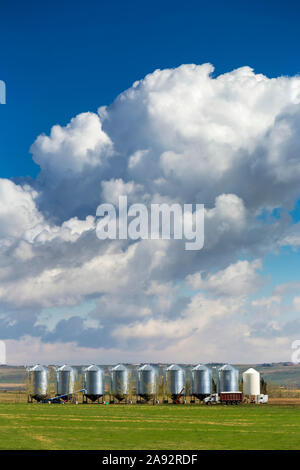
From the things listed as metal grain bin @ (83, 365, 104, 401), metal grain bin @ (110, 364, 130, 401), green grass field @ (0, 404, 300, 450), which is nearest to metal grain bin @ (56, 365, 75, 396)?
metal grain bin @ (83, 365, 104, 401)

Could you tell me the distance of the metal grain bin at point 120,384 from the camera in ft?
420

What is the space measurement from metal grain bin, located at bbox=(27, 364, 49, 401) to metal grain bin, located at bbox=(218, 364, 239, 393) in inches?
1524

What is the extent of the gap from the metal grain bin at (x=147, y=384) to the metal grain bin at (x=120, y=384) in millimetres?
3173

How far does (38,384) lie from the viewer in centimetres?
13250

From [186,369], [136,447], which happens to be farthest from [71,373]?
[136,447]

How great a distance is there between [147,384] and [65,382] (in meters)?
19.2

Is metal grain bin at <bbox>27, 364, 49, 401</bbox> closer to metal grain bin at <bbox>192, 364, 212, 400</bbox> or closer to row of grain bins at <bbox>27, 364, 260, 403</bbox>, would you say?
row of grain bins at <bbox>27, 364, 260, 403</bbox>

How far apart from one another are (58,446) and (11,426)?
18.9m

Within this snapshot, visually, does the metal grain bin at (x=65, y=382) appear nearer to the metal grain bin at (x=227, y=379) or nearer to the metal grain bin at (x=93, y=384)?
the metal grain bin at (x=93, y=384)

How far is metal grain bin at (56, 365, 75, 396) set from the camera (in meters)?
132

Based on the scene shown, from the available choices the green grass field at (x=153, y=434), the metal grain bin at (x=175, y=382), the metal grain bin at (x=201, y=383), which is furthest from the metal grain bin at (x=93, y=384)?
the green grass field at (x=153, y=434)

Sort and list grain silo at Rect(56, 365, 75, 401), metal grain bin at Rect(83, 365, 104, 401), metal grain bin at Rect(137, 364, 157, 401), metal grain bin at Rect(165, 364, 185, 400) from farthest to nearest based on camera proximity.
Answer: grain silo at Rect(56, 365, 75, 401), metal grain bin at Rect(83, 365, 104, 401), metal grain bin at Rect(137, 364, 157, 401), metal grain bin at Rect(165, 364, 185, 400)

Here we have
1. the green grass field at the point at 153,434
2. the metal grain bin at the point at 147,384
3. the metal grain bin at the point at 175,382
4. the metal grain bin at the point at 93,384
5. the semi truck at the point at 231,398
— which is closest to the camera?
the green grass field at the point at 153,434
